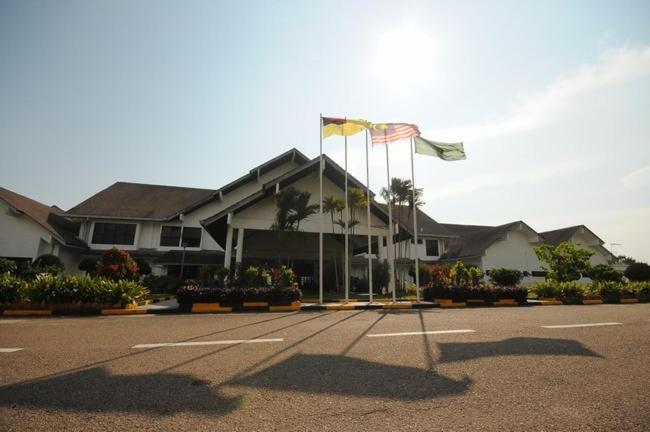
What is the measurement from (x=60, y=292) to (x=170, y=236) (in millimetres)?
15615

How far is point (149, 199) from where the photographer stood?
28.4 metres

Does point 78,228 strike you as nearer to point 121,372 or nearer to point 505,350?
point 121,372

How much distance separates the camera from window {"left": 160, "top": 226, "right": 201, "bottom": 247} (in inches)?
1000

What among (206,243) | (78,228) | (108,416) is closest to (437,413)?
(108,416)

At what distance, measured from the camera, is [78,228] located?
A: 26875 mm

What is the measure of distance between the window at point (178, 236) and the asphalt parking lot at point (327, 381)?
19.6m

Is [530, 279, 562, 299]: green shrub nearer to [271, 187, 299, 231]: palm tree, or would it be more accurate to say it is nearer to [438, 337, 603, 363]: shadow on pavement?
[438, 337, 603, 363]: shadow on pavement

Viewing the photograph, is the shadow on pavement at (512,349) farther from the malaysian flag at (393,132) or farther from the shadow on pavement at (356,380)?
the malaysian flag at (393,132)

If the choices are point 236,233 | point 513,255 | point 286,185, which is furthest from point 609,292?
point 236,233

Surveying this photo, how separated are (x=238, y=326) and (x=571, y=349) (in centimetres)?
635

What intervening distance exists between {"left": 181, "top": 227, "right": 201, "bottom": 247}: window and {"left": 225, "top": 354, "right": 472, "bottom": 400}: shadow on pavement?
75.6 ft

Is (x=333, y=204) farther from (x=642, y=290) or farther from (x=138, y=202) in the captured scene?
(x=138, y=202)

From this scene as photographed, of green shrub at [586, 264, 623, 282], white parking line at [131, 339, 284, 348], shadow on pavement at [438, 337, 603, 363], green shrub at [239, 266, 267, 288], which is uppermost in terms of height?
green shrub at [586, 264, 623, 282]

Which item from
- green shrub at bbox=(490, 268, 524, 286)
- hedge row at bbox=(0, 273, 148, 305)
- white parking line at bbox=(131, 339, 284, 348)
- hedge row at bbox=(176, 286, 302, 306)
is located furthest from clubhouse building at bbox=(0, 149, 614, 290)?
white parking line at bbox=(131, 339, 284, 348)
